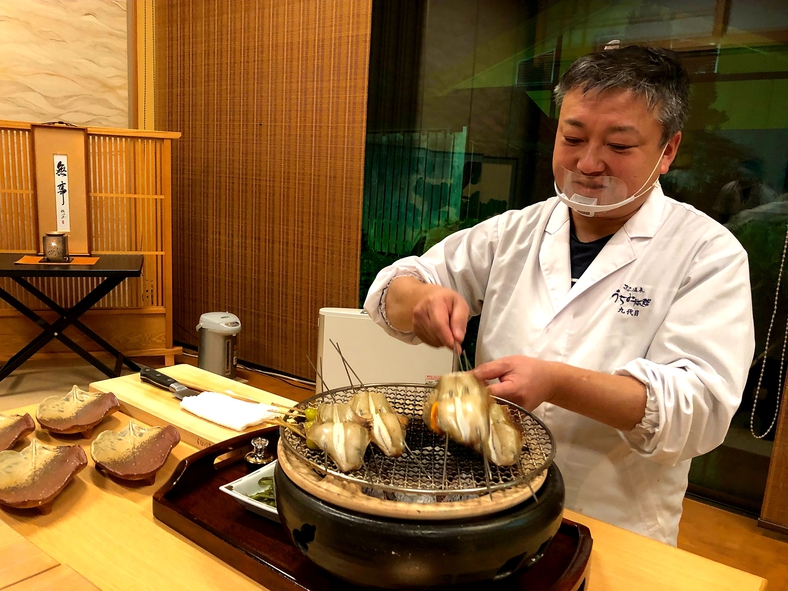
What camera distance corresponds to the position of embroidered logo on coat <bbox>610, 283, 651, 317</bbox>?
1.38m

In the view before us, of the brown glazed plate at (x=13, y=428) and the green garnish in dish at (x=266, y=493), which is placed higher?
the green garnish in dish at (x=266, y=493)

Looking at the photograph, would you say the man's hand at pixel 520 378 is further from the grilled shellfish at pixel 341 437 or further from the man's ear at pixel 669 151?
the man's ear at pixel 669 151

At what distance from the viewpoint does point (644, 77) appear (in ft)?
4.16

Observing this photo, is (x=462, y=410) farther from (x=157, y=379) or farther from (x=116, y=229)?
(x=116, y=229)

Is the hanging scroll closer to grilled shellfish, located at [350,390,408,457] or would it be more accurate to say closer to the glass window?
the glass window

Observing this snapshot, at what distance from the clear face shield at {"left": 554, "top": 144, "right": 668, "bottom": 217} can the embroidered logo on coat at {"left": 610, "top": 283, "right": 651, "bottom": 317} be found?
0.65 feet

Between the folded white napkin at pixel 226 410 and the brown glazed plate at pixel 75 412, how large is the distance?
191 mm

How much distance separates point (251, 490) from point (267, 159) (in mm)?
3247

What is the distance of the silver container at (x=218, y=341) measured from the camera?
→ 12.6ft

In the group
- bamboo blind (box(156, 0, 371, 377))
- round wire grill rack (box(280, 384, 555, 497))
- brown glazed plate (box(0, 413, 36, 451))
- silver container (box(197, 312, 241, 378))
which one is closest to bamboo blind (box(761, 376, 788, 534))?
round wire grill rack (box(280, 384, 555, 497))

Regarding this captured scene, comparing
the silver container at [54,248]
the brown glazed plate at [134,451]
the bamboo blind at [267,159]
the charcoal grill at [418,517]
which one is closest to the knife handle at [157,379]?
the brown glazed plate at [134,451]

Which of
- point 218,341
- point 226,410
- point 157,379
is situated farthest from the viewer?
point 218,341

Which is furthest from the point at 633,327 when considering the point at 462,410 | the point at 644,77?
the point at 462,410

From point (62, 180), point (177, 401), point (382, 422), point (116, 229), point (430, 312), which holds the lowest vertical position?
point (177, 401)
